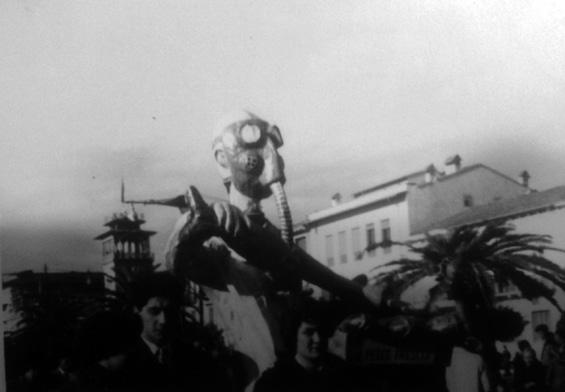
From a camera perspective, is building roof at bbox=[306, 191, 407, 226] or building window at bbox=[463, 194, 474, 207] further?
building roof at bbox=[306, 191, 407, 226]

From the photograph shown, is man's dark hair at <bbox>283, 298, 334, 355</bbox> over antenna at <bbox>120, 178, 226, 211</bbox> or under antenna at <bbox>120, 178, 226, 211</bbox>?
under

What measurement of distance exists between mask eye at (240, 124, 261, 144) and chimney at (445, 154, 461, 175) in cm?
131

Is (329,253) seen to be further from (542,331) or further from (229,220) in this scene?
(542,331)

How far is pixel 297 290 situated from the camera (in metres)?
6.80

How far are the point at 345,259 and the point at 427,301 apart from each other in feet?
2.05

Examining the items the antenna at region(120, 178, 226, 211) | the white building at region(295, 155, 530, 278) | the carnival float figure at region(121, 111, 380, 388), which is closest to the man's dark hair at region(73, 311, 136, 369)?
the carnival float figure at region(121, 111, 380, 388)

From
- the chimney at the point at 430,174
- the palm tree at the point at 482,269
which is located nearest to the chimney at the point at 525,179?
the palm tree at the point at 482,269

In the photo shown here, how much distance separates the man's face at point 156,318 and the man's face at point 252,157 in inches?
36.5

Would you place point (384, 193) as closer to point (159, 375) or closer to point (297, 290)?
point (297, 290)

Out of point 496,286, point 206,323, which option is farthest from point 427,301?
point 206,323

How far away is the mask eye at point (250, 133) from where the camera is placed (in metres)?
6.85

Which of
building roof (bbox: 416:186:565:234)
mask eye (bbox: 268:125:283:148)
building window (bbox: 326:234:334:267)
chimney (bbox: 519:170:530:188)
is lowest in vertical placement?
building window (bbox: 326:234:334:267)

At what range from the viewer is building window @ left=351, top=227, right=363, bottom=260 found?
6.71m

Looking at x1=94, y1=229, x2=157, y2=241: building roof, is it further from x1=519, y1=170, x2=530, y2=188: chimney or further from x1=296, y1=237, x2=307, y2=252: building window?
x1=519, y1=170, x2=530, y2=188: chimney
